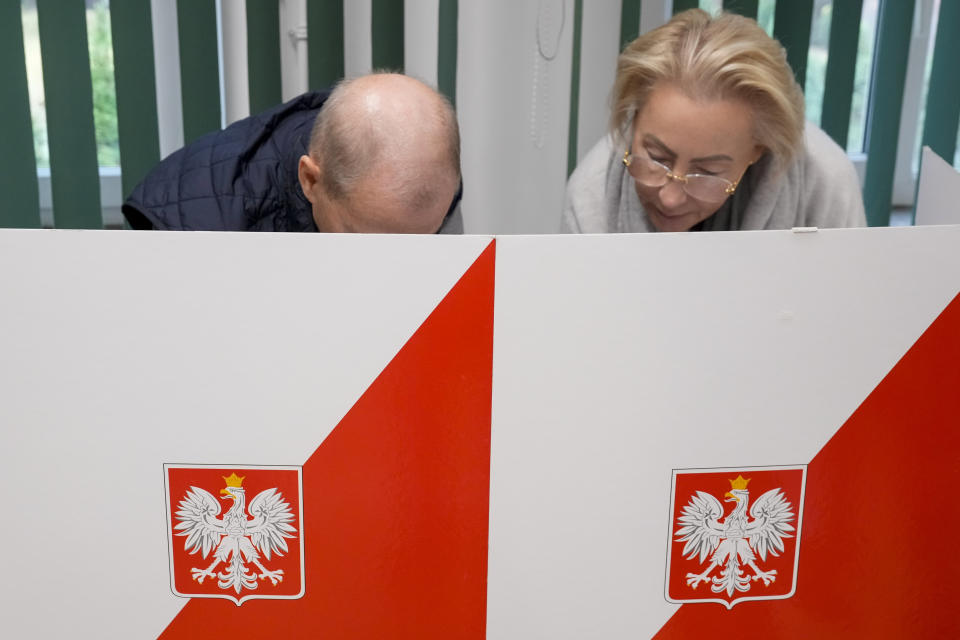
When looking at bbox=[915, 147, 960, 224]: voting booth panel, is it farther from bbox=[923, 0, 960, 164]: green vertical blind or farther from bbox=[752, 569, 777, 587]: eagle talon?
bbox=[923, 0, 960, 164]: green vertical blind

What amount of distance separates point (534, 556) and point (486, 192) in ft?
3.58

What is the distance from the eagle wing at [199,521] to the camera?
956mm

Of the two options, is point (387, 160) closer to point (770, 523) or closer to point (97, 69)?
point (770, 523)

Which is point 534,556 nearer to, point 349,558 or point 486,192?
point 349,558

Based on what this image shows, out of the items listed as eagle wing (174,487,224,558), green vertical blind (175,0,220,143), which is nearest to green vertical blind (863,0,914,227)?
green vertical blind (175,0,220,143)

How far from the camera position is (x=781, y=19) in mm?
1970

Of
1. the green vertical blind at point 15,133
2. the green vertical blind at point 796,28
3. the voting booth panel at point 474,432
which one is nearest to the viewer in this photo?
the voting booth panel at point 474,432

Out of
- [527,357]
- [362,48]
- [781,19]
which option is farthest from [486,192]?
[527,357]

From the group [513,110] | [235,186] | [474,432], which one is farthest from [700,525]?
[513,110]

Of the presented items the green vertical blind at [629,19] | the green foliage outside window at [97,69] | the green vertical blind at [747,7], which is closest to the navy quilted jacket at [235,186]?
the green foliage outside window at [97,69]

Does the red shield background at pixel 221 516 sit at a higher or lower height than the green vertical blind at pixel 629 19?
lower

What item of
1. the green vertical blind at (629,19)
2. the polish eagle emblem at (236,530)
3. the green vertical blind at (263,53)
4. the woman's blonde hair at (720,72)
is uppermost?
the green vertical blind at (629,19)

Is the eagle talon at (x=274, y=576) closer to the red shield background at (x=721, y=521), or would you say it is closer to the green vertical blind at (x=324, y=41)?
the red shield background at (x=721, y=521)

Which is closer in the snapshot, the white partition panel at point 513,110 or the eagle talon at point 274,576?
the eagle talon at point 274,576
